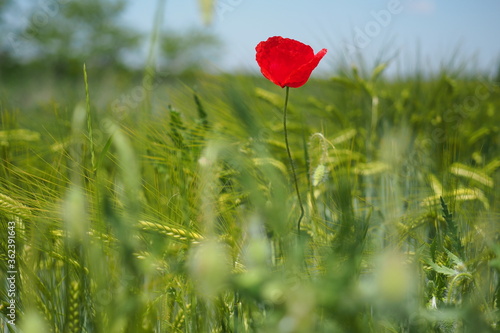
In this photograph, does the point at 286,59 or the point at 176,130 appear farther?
the point at 176,130

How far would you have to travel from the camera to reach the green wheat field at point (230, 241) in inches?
11.6

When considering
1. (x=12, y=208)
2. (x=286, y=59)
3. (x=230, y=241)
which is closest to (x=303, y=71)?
(x=286, y=59)

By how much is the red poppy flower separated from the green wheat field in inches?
2.4

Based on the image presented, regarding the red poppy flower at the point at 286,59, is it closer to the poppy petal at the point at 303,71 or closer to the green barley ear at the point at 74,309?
the poppy petal at the point at 303,71

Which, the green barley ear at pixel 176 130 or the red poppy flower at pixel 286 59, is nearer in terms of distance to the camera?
the red poppy flower at pixel 286 59

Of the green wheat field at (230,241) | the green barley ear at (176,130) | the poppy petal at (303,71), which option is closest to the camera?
the green wheat field at (230,241)

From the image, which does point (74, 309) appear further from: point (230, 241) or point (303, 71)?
point (303, 71)

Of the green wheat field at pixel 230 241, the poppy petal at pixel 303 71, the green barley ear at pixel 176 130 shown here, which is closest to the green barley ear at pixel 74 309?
the green wheat field at pixel 230 241

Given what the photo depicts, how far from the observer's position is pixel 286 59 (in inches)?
17.8

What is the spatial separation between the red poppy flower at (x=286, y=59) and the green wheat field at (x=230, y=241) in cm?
6

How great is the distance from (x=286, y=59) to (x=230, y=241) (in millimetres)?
177

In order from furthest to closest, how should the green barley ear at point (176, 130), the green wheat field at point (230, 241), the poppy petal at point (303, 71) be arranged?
1. the green barley ear at point (176, 130)
2. the poppy petal at point (303, 71)
3. the green wheat field at point (230, 241)

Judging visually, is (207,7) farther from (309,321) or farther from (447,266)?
(309,321)

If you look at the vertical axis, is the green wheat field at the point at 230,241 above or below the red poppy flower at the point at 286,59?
below
